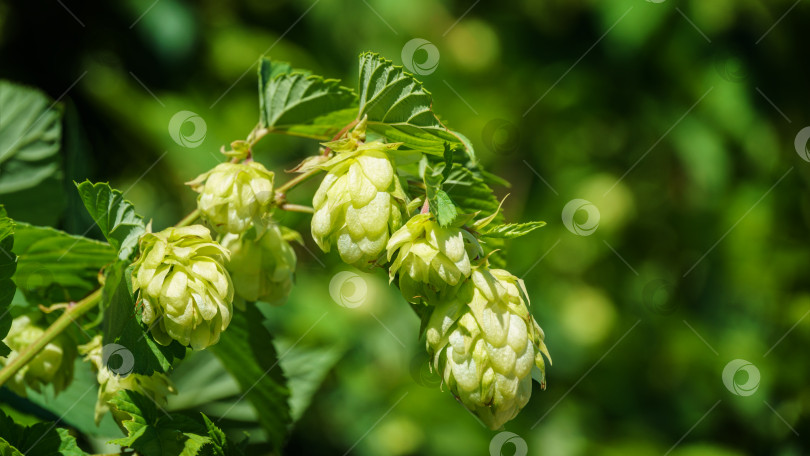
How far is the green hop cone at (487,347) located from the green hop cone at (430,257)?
0.02m

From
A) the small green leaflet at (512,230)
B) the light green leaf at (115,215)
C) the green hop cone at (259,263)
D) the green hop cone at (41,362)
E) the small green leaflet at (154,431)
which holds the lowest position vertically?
the green hop cone at (41,362)

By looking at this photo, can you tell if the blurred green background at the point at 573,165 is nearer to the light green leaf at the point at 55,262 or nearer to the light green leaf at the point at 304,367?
the light green leaf at the point at 304,367

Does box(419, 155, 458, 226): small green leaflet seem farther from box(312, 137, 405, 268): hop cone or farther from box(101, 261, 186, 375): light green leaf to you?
box(101, 261, 186, 375): light green leaf

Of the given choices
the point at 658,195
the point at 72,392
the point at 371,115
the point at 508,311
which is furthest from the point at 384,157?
the point at 658,195

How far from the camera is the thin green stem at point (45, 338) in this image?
857 mm

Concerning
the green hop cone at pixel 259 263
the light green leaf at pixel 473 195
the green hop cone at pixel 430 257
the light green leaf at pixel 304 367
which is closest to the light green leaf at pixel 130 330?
the green hop cone at pixel 259 263

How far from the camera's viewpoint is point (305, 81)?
1.00 m

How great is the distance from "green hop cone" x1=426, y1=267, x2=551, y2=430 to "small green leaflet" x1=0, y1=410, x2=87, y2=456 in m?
0.42

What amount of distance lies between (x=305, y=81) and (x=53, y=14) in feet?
5.78

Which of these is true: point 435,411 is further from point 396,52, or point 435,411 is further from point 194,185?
point 194,185

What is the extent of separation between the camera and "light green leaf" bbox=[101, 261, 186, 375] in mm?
785

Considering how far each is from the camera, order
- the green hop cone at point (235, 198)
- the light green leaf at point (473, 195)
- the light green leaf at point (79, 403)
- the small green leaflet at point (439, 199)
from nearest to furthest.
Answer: the small green leaflet at point (439, 199) < the green hop cone at point (235, 198) < the light green leaf at point (473, 195) < the light green leaf at point (79, 403)

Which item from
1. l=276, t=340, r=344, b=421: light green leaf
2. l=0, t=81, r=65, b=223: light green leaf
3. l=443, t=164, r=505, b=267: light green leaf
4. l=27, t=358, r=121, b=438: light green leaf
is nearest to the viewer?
l=443, t=164, r=505, b=267: light green leaf

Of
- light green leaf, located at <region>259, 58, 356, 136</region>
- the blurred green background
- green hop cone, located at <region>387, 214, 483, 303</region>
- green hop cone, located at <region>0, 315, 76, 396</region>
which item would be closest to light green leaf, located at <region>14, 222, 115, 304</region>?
green hop cone, located at <region>0, 315, 76, 396</region>
